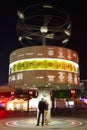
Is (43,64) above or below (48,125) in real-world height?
above

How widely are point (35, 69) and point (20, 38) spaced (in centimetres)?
568

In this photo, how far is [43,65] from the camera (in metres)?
23.8

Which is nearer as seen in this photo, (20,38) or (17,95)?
(20,38)

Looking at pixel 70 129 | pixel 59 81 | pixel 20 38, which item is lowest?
pixel 70 129

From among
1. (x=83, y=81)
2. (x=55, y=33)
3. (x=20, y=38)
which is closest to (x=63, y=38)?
(x=55, y=33)

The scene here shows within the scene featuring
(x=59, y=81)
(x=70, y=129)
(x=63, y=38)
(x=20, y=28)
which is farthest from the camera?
(x=63, y=38)

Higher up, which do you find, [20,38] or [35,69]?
[20,38]

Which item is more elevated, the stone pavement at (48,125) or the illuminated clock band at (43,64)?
the illuminated clock band at (43,64)

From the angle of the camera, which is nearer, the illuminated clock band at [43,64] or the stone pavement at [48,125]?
the stone pavement at [48,125]

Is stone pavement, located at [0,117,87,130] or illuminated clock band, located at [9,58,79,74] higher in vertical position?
illuminated clock band, located at [9,58,79,74]

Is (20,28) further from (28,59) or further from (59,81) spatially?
(59,81)

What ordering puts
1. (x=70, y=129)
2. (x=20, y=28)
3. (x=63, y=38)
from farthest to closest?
(x=63, y=38), (x=20, y=28), (x=70, y=129)

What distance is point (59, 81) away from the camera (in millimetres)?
23734

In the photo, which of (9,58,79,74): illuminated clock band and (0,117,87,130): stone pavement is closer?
(0,117,87,130): stone pavement
